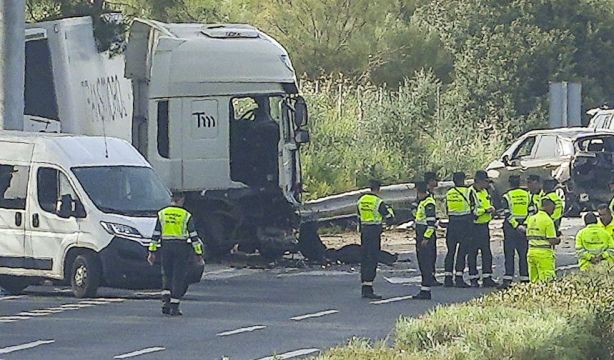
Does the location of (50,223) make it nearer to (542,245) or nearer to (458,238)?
(458,238)

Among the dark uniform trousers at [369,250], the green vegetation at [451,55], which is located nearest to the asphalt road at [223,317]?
the dark uniform trousers at [369,250]

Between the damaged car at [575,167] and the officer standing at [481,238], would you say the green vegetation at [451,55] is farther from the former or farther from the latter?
the officer standing at [481,238]

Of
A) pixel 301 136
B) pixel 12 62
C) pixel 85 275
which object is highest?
pixel 12 62

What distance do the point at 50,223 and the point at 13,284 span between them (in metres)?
1.40

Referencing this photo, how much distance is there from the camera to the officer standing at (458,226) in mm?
20875

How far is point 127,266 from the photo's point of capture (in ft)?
65.1

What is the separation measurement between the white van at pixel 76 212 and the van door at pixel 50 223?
0.5 inches

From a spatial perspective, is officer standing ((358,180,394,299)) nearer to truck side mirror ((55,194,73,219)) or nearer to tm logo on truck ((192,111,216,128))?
truck side mirror ((55,194,73,219))

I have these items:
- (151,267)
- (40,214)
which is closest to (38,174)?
(40,214)

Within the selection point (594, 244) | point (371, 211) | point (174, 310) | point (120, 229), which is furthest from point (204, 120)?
point (594, 244)

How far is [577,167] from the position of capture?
31.5 metres

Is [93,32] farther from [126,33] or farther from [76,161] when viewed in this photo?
[76,161]

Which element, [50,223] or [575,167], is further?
[575,167]

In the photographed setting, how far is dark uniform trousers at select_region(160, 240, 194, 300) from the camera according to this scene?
18.2 meters
